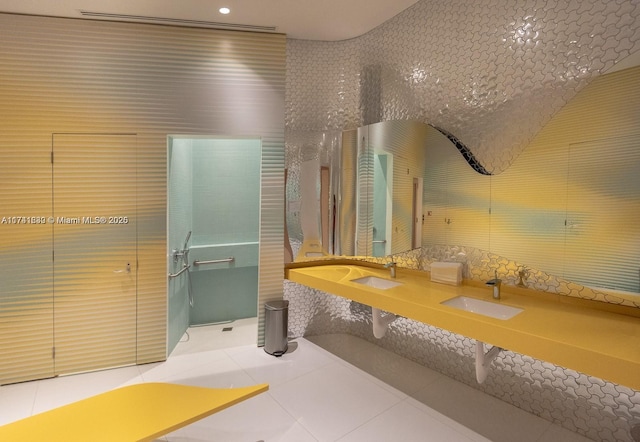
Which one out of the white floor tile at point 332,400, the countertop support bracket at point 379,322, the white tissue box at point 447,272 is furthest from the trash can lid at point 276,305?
the white tissue box at point 447,272

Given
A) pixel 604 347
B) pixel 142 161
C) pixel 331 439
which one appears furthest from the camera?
pixel 142 161

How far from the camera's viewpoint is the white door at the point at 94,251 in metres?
3.16

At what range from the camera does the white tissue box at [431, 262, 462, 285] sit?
A: 2855mm

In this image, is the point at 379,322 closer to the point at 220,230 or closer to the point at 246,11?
the point at 220,230

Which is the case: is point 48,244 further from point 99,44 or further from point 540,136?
point 540,136

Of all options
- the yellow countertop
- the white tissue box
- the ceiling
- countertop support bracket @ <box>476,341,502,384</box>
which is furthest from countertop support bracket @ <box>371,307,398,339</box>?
the ceiling

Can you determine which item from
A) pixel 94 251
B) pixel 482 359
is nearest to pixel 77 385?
pixel 94 251

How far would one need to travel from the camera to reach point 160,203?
339 centimetres

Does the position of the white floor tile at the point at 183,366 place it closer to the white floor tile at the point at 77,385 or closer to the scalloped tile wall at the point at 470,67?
the white floor tile at the point at 77,385

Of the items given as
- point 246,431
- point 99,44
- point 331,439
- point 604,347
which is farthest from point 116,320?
point 604,347

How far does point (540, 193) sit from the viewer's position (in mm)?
2385

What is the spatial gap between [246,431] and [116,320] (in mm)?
1771

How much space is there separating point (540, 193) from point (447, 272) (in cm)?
93

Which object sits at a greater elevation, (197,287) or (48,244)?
(48,244)
